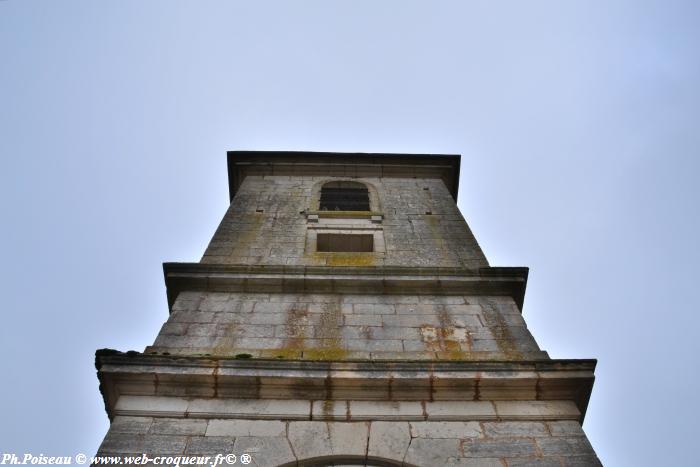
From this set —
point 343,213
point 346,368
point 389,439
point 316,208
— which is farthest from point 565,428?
point 316,208

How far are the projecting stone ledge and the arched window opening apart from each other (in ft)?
22.4

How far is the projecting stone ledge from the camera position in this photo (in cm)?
574

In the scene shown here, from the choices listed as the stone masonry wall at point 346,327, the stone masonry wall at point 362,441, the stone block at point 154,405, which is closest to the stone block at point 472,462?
the stone masonry wall at point 362,441

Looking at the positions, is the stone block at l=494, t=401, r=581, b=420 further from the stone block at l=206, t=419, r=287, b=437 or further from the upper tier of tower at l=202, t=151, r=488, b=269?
the upper tier of tower at l=202, t=151, r=488, b=269

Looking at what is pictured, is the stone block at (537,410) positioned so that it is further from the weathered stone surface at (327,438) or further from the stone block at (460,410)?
the weathered stone surface at (327,438)

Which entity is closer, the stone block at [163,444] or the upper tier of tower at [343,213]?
the stone block at [163,444]

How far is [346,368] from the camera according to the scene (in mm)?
5832

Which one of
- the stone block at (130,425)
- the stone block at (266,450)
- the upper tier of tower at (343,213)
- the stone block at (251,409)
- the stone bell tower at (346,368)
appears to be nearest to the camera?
the stone block at (266,450)

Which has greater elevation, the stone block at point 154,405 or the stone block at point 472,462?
the stone block at point 154,405

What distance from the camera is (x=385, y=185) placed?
1377 centimetres

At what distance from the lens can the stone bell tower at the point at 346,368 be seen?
527cm

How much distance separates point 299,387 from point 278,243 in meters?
4.56

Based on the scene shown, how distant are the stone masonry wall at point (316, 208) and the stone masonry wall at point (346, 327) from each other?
4.74 feet

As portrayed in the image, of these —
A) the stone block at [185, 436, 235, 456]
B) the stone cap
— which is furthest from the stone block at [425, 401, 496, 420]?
the stone cap
